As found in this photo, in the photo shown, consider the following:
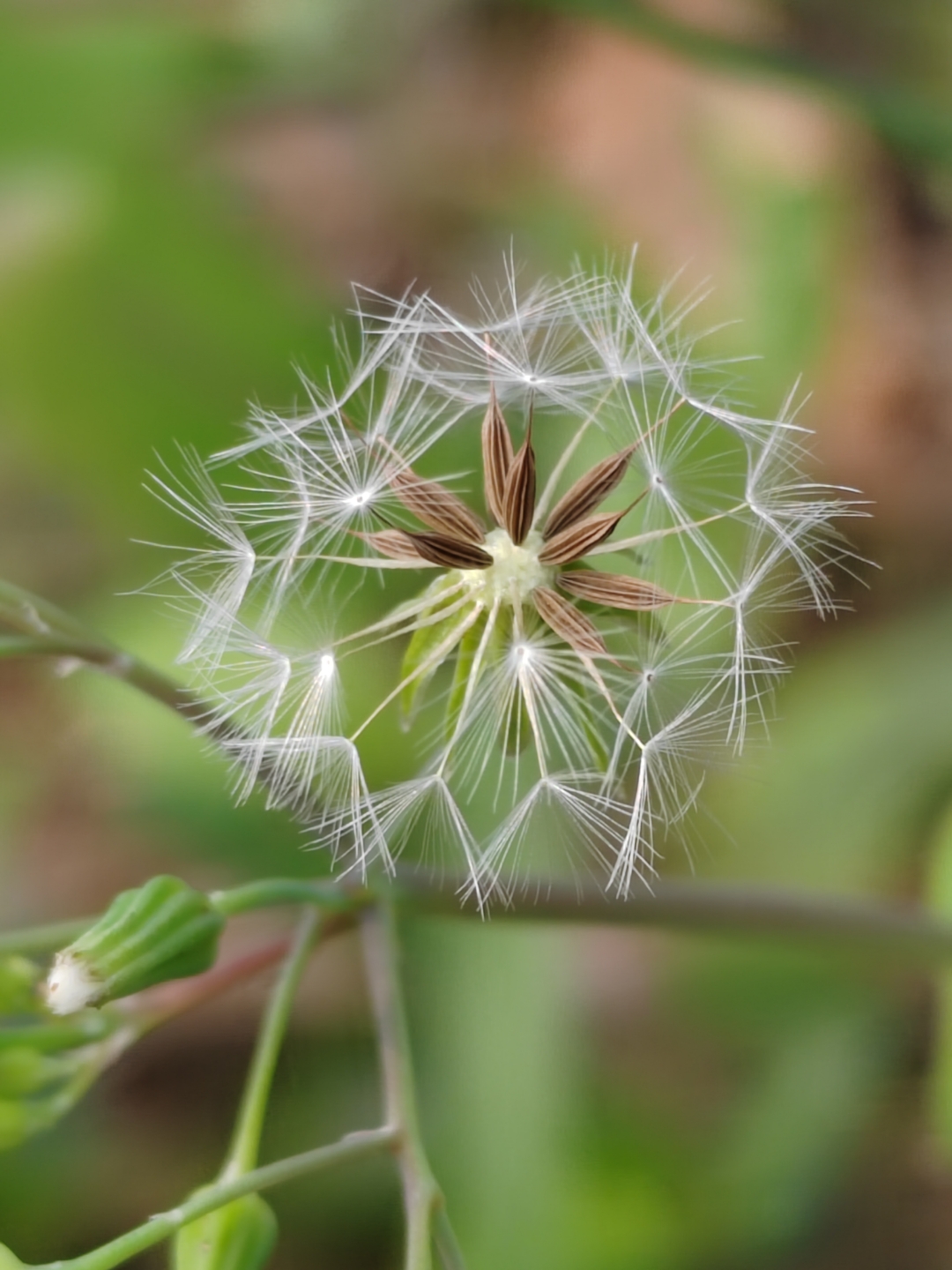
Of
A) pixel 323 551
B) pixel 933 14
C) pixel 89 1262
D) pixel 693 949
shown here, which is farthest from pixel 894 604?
pixel 89 1262

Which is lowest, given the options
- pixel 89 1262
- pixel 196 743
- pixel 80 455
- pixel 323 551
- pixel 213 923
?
pixel 89 1262

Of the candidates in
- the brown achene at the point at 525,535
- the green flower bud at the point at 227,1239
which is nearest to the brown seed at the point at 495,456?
the brown achene at the point at 525,535

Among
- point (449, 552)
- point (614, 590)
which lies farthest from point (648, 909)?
point (449, 552)

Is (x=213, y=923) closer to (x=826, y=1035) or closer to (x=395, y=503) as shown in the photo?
(x=395, y=503)

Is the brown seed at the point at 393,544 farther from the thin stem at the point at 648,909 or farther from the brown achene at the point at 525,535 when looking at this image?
the thin stem at the point at 648,909

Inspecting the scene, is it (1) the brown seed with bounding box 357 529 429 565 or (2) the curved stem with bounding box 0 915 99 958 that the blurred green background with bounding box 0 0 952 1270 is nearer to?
(2) the curved stem with bounding box 0 915 99 958

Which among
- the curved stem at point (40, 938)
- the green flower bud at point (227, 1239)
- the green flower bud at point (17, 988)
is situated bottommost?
the green flower bud at point (227, 1239)

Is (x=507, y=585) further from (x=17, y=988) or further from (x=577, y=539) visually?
(x=17, y=988)
